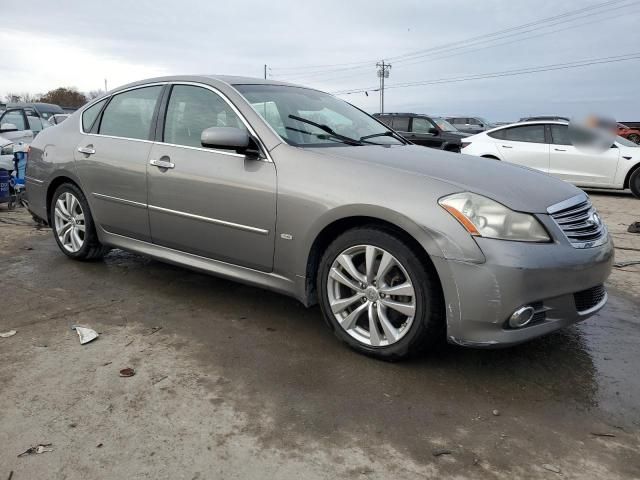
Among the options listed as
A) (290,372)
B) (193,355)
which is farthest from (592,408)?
(193,355)

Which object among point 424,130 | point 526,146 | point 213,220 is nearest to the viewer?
point 213,220

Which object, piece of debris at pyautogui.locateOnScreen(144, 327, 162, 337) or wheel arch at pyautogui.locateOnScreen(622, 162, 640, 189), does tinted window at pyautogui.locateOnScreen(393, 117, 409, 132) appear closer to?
wheel arch at pyautogui.locateOnScreen(622, 162, 640, 189)

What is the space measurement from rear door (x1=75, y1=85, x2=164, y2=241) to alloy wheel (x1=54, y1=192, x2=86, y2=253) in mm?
323

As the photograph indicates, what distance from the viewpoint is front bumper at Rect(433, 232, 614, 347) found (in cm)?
266

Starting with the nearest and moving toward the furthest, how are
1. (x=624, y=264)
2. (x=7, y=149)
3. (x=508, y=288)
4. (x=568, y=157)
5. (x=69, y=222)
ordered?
1. (x=508, y=288)
2. (x=69, y=222)
3. (x=624, y=264)
4. (x=7, y=149)
5. (x=568, y=157)

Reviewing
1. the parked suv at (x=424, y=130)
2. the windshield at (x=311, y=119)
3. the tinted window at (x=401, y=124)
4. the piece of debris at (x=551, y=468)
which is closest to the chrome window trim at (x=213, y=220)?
the windshield at (x=311, y=119)

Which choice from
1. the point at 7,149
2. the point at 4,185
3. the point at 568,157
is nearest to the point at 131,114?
the point at 4,185

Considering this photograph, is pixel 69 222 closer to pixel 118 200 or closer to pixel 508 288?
pixel 118 200

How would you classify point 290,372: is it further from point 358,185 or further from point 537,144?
point 537,144

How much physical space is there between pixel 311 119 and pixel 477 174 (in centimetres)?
125

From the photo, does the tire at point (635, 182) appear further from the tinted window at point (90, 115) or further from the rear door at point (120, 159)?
the tinted window at point (90, 115)

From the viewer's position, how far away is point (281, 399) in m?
2.68

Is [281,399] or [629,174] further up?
[629,174]

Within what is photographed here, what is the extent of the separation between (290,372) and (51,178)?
3199mm
